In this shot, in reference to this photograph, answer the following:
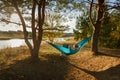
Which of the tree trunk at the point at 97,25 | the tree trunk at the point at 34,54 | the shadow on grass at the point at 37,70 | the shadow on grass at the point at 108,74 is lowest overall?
the shadow on grass at the point at 108,74

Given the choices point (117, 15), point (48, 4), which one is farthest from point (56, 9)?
point (117, 15)

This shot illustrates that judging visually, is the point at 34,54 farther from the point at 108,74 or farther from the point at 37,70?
the point at 108,74

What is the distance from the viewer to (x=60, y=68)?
Result: 29.8ft

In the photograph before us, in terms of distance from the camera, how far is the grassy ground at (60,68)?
8.13 metres

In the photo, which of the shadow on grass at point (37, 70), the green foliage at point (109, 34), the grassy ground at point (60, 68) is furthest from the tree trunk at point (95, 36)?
the green foliage at point (109, 34)

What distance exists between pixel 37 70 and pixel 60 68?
0.96 metres

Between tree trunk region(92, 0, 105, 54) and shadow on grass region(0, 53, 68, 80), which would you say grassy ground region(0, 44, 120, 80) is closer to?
shadow on grass region(0, 53, 68, 80)

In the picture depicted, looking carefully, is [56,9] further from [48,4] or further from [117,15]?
[117,15]

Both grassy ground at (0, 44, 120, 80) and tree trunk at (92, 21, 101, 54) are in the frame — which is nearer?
grassy ground at (0, 44, 120, 80)

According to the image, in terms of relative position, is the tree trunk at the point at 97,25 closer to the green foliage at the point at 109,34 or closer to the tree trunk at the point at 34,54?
the tree trunk at the point at 34,54

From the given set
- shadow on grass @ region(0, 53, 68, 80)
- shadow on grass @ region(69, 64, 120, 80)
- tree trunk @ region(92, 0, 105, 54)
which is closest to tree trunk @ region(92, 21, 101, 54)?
tree trunk @ region(92, 0, 105, 54)

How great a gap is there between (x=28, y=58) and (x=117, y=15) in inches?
219

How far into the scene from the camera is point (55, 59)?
1021cm

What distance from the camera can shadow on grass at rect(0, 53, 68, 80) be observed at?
7953 millimetres
